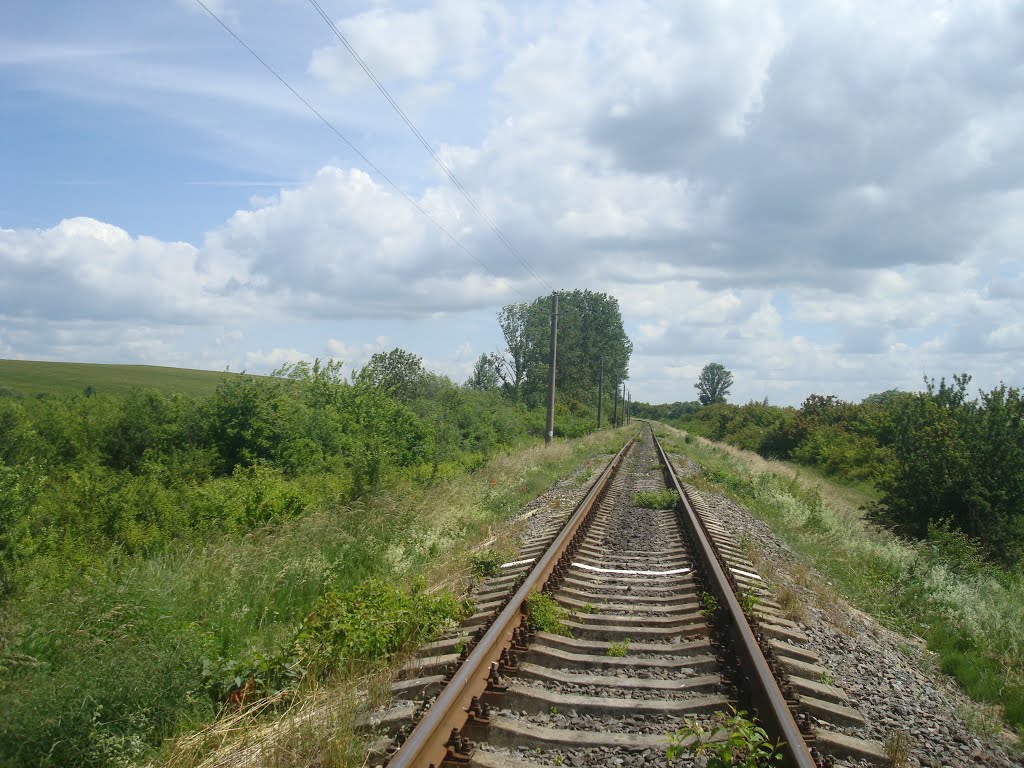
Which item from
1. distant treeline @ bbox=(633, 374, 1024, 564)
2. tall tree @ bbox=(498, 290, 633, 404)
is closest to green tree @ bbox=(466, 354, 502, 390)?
tall tree @ bbox=(498, 290, 633, 404)

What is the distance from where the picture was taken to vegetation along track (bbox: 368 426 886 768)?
3.98 meters

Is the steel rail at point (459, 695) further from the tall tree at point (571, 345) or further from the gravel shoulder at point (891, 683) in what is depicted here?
the tall tree at point (571, 345)

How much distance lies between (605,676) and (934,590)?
585cm

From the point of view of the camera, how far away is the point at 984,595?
951cm

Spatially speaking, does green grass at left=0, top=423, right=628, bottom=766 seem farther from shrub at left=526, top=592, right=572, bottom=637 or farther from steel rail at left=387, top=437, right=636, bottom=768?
shrub at left=526, top=592, right=572, bottom=637

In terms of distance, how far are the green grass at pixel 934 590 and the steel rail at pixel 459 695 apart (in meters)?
3.48

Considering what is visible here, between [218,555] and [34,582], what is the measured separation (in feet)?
6.45

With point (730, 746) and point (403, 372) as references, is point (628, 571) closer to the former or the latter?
point (730, 746)

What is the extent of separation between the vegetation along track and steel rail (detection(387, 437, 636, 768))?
0.03 ft

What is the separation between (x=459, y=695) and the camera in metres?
4.28

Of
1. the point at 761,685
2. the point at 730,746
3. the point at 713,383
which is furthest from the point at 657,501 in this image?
the point at 713,383

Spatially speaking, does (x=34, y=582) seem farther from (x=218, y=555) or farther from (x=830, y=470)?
(x=830, y=470)

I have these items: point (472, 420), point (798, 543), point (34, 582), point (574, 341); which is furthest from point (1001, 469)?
point (574, 341)

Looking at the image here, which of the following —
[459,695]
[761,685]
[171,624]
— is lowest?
[171,624]
